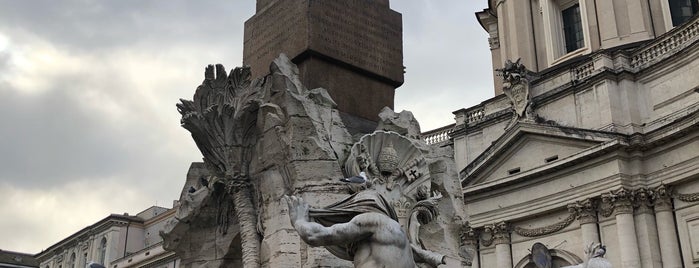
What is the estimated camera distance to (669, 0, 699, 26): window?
30734 mm

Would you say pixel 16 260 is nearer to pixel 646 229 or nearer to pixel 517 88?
pixel 517 88

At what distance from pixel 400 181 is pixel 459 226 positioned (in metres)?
1.08

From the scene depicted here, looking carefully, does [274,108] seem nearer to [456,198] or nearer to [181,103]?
[181,103]

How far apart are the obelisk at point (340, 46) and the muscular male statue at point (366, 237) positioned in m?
2.66

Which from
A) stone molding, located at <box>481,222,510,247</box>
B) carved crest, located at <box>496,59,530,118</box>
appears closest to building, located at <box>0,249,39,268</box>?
stone molding, located at <box>481,222,510,247</box>

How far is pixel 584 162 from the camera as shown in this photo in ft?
83.1

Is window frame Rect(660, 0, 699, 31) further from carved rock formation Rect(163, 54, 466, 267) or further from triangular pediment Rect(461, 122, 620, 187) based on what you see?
carved rock formation Rect(163, 54, 466, 267)

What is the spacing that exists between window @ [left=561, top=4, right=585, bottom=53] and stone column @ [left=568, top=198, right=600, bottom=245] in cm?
1042

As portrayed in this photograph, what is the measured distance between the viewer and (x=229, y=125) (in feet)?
26.2

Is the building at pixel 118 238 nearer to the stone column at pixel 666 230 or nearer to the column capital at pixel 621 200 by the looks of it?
the column capital at pixel 621 200

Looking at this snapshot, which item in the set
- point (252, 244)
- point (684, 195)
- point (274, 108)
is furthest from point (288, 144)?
point (684, 195)

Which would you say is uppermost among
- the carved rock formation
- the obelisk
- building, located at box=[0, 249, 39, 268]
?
building, located at box=[0, 249, 39, 268]

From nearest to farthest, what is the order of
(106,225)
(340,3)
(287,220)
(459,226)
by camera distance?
(287,220)
(459,226)
(340,3)
(106,225)

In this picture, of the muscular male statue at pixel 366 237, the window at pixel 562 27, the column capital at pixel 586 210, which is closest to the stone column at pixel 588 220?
the column capital at pixel 586 210
